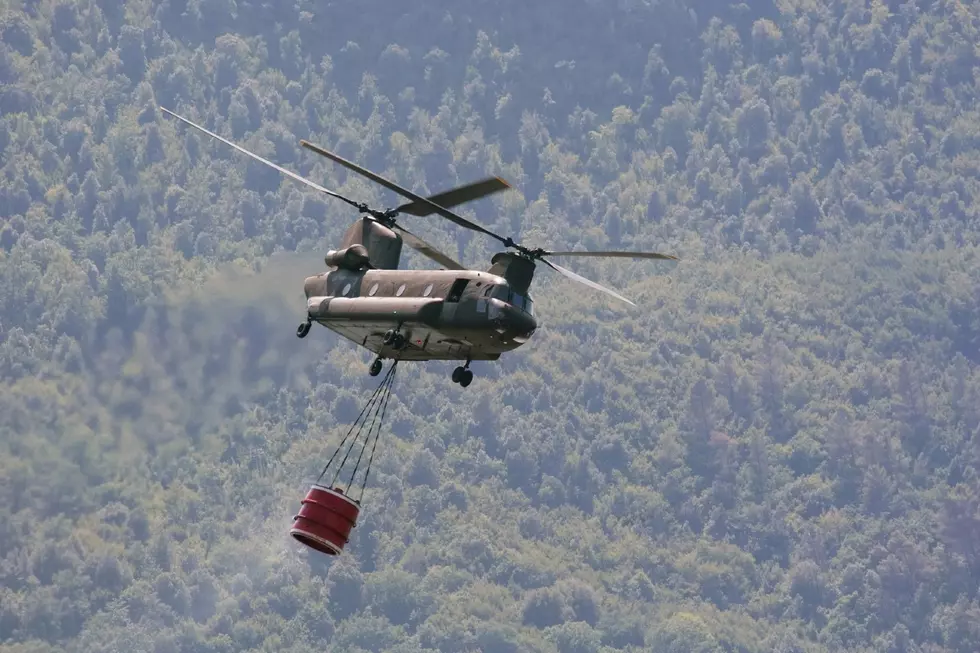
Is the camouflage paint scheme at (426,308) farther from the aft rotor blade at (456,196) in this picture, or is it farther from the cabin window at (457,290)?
the aft rotor blade at (456,196)

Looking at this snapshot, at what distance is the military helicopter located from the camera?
72.9m

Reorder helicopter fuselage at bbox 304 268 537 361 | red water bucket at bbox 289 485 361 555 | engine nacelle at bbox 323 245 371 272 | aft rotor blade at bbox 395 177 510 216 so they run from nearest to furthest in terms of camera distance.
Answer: helicopter fuselage at bbox 304 268 537 361, red water bucket at bbox 289 485 361 555, aft rotor blade at bbox 395 177 510 216, engine nacelle at bbox 323 245 371 272

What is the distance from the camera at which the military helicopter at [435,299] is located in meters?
72.9

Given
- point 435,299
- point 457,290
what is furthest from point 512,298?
point 435,299

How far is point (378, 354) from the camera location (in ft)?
253

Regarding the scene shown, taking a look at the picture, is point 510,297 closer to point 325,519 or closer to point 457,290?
point 457,290

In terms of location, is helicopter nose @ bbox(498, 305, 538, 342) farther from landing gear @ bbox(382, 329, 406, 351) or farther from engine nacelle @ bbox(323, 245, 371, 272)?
engine nacelle @ bbox(323, 245, 371, 272)

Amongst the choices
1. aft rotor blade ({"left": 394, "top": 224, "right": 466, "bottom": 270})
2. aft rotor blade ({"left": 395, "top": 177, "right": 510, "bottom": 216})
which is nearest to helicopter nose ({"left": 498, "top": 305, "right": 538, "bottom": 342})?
aft rotor blade ({"left": 395, "top": 177, "right": 510, "bottom": 216})

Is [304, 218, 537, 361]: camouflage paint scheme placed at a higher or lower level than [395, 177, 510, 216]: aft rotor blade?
lower

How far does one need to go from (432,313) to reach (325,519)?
713 cm

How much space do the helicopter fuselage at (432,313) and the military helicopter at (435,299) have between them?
3 cm

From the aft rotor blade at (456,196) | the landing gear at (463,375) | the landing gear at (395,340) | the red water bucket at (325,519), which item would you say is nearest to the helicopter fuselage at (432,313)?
the landing gear at (395,340)

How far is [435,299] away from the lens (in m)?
73.9

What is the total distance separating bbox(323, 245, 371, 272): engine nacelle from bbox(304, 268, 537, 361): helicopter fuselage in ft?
2.51
